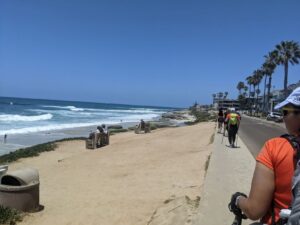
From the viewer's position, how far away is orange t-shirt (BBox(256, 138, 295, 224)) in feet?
7.78

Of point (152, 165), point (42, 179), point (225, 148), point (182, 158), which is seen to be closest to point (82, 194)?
point (42, 179)

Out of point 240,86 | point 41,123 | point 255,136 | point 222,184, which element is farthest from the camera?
point 240,86

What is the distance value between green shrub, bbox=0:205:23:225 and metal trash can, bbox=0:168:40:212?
173 millimetres

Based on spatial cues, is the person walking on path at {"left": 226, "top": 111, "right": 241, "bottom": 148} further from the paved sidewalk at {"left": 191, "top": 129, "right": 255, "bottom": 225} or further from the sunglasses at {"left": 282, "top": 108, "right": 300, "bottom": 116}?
the sunglasses at {"left": 282, "top": 108, "right": 300, "bottom": 116}

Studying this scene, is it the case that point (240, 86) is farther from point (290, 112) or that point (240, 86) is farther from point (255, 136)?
point (290, 112)

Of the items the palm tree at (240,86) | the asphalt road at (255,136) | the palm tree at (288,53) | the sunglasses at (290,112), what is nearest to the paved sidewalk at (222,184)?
the asphalt road at (255,136)

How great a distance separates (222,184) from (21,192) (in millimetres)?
3809

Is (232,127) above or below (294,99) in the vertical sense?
below

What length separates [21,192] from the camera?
810 cm

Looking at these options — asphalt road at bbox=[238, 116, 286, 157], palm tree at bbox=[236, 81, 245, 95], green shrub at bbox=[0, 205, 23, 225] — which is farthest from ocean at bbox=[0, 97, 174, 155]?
palm tree at bbox=[236, 81, 245, 95]

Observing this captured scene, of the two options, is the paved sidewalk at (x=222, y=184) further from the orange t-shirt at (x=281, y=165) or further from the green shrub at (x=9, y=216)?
the orange t-shirt at (x=281, y=165)

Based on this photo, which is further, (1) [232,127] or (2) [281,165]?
(1) [232,127]

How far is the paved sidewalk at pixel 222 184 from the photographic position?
20.1ft

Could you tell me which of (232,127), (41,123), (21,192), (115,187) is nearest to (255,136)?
(232,127)
